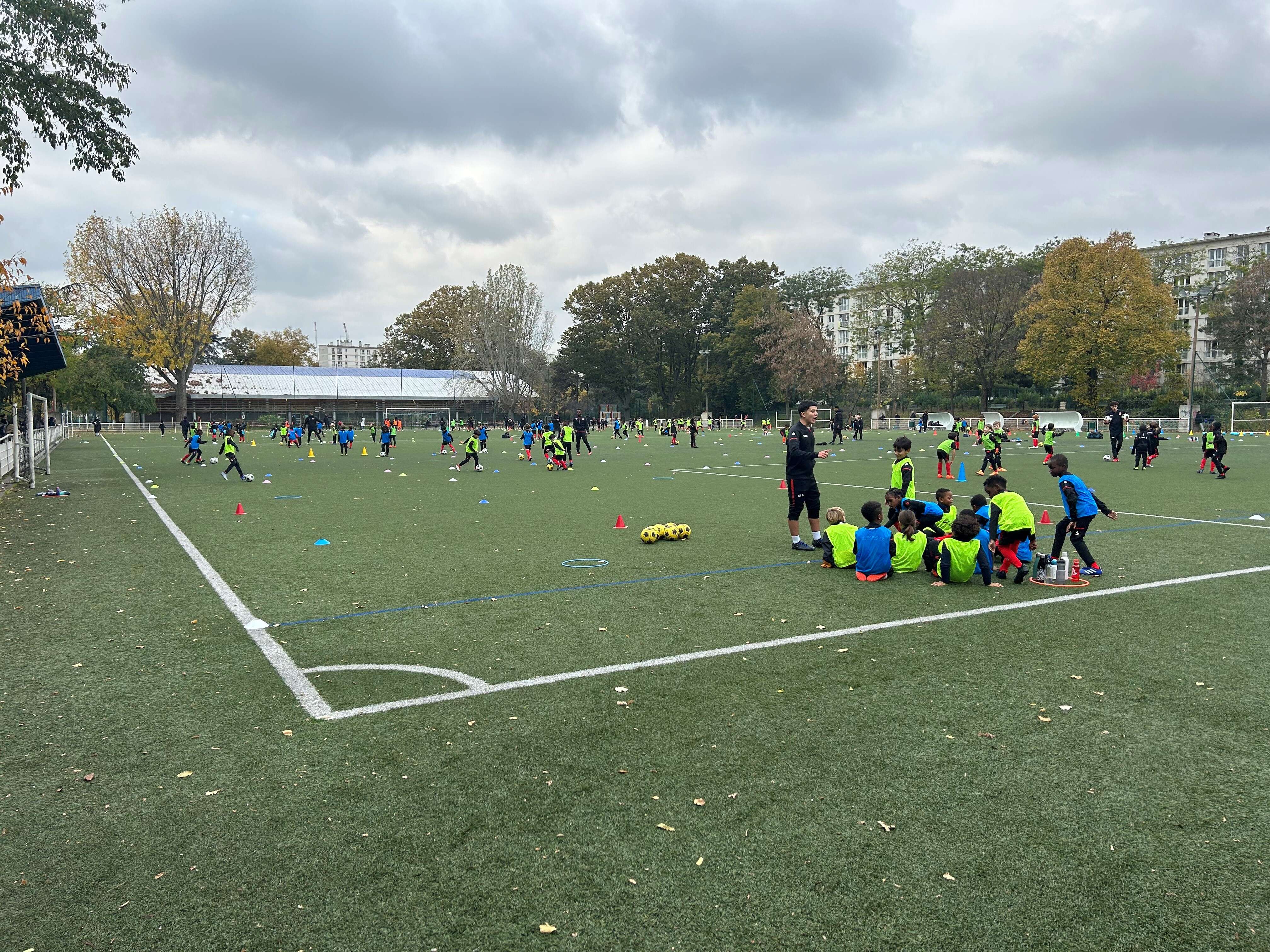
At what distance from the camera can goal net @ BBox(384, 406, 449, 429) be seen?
251 feet

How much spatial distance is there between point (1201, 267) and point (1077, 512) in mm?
108387

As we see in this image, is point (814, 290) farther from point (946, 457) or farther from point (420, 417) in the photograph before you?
point (946, 457)

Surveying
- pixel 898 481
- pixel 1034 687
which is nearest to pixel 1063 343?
pixel 898 481

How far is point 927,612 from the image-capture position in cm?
727

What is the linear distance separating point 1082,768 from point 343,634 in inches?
213

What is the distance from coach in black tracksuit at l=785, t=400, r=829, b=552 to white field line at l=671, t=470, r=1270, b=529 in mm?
6879

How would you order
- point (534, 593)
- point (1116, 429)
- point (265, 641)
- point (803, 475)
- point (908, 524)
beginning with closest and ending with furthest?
point (265, 641) < point (534, 593) < point (908, 524) < point (803, 475) < point (1116, 429)

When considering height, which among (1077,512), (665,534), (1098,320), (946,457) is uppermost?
(1098,320)

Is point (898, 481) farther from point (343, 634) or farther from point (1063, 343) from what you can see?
point (1063, 343)

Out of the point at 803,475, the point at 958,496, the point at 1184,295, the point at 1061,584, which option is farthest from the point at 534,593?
the point at 1184,295

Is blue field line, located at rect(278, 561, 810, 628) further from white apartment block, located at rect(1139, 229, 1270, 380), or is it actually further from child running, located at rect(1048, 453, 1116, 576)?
white apartment block, located at rect(1139, 229, 1270, 380)

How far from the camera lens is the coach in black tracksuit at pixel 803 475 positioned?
10.1m

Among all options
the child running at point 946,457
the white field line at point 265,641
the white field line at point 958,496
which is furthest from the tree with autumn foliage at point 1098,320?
the white field line at point 265,641

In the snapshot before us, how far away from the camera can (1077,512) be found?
8672 millimetres
